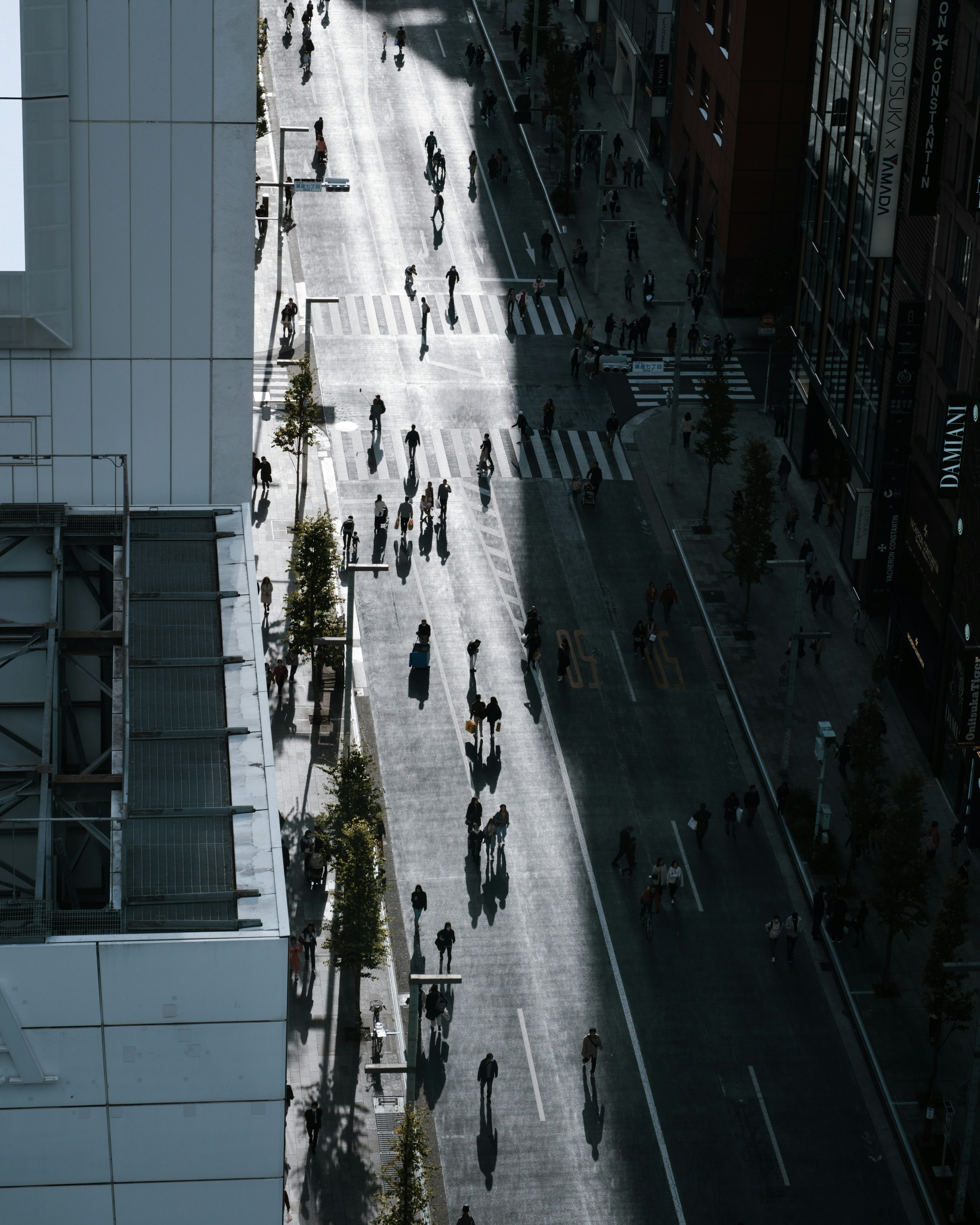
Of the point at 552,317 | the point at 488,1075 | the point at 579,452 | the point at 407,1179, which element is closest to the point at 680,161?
the point at 552,317

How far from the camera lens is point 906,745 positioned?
230 feet

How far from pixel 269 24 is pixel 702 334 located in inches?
1657

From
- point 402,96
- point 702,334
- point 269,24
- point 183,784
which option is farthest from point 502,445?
point 183,784

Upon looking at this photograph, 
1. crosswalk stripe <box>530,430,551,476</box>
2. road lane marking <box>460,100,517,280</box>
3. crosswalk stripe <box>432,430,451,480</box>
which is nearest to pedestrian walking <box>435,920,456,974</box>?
crosswalk stripe <box>432,430,451,480</box>

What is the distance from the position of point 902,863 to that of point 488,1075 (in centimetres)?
1237

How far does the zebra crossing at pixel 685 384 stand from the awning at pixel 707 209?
8656mm

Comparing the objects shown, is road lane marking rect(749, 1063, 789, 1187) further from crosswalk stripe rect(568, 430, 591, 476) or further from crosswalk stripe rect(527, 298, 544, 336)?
crosswalk stripe rect(527, 298, 544, 336)

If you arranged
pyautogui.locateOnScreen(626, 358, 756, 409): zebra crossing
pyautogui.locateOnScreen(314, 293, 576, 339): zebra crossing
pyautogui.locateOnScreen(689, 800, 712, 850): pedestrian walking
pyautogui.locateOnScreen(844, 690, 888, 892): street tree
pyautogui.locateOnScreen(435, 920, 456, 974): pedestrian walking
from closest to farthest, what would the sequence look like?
pyautogui.locateOnScreen(435, 920, 456, 974): pedestrian walking → pyautogui.locateOnScreen(844, 690, 888, 892): street tree → pyautogui.locateOnScreen(689, 800, 712, 850): pedestrian walking → pyautogui.locateOnScreen(626, 358, 756, 409): zebra crossing → pyautogui.locateOnScreen(314, 293, 576, 339): zebra crossing

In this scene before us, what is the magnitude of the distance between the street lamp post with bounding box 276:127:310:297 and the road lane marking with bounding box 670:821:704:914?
37.5m

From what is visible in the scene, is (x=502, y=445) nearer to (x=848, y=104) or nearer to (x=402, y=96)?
(x=848, y=104)

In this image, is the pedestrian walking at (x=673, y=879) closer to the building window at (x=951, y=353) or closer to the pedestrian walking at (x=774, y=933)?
the pedestrian walking at (x=774, y=933)

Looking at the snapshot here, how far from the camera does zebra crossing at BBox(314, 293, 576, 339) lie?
318 feet

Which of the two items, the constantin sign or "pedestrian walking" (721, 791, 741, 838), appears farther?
the constantin sign

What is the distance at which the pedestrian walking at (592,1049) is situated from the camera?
55938mm
